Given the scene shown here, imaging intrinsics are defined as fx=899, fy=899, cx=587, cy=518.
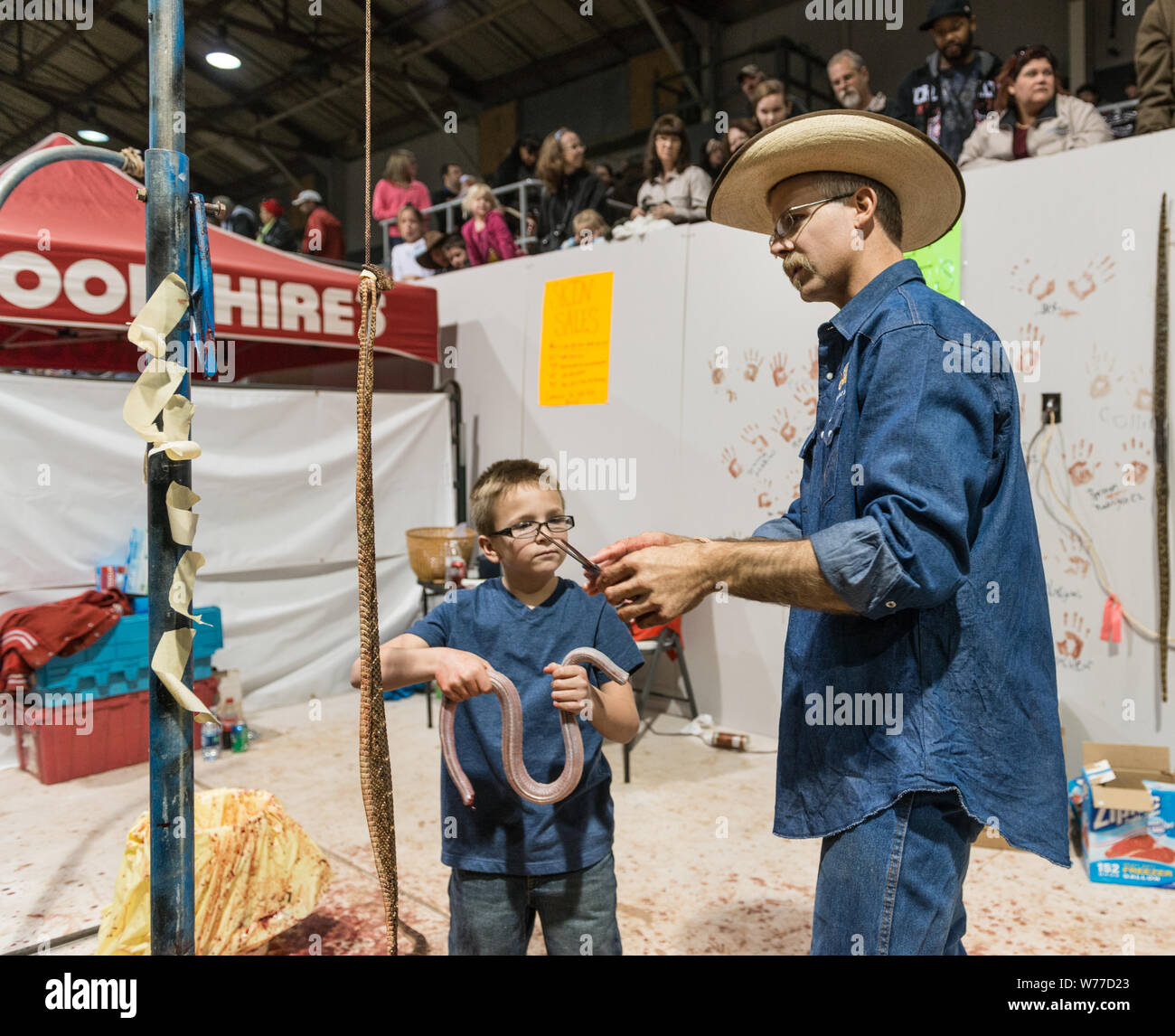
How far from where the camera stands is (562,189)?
6059 mm

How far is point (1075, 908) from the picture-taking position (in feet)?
8.93

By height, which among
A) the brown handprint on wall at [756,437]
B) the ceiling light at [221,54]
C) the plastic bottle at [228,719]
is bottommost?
the plastic bottle at [228,719]

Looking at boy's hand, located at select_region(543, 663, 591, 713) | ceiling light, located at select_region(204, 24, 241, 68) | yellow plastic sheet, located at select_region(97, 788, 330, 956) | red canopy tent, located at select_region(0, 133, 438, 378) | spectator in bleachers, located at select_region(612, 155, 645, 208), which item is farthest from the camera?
ceiling light, located at select_region(204, 24, 241, 68)

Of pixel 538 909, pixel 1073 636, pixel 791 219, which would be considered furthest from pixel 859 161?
pixel 1073 636

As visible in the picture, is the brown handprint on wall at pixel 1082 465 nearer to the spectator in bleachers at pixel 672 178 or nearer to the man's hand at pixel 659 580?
the spectator in bleachers at pixel 672 178

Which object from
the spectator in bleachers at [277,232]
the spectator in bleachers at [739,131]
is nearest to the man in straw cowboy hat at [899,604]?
the spectator in bleachers at [739,131]

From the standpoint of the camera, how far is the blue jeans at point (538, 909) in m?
1.59

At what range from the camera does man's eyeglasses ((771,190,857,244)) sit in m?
1.36

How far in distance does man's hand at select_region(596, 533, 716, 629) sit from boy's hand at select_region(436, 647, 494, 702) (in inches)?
17.0

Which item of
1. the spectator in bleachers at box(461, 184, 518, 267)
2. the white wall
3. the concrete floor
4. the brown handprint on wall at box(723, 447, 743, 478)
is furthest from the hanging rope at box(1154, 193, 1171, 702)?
the spectator in bleachers at box(461, 184, 518, 267)

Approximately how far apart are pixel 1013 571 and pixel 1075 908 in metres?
2.10

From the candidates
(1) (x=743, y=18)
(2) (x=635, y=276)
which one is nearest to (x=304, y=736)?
(2) (x=635, y=276)

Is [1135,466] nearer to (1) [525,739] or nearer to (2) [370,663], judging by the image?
(1) [525,739]

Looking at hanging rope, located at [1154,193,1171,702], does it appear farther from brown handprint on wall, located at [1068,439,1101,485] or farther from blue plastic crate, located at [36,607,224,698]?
blue plastic crate, located at [36,607,224,698]
